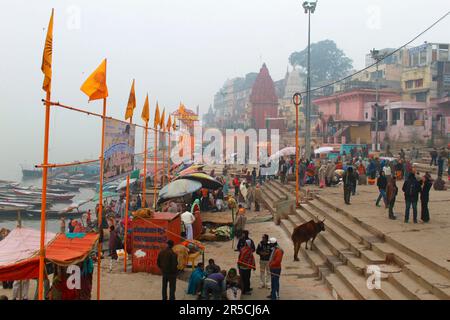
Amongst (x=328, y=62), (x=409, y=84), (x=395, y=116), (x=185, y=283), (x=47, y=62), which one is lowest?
(x=185, y=283)

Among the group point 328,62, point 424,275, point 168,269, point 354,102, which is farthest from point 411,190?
point 328,62

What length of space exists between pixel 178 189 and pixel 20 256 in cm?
790

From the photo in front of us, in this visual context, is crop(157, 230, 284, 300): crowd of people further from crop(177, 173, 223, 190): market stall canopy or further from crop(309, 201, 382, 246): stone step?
crop(177, 173, 223, 190): market stall canopy

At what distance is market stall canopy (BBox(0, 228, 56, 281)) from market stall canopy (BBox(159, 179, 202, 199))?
6641 millimetres

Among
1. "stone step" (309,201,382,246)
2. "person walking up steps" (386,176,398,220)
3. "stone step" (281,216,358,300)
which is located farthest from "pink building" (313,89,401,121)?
"stone step" (281,216,358,300)

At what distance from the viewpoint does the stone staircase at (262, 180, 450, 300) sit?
21.6 ft

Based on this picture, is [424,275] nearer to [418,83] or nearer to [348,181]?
[348,181]

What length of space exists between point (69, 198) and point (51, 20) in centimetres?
3617

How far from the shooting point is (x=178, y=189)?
45.1ft

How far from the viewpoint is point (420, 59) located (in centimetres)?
4894

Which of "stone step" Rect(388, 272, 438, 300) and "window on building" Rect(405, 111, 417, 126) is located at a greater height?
"window on building" Rect(405, 111, 417, 126)

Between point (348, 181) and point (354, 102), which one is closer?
point (348, 181)

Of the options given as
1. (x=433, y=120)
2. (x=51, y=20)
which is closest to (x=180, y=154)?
(x=433, y=120)
